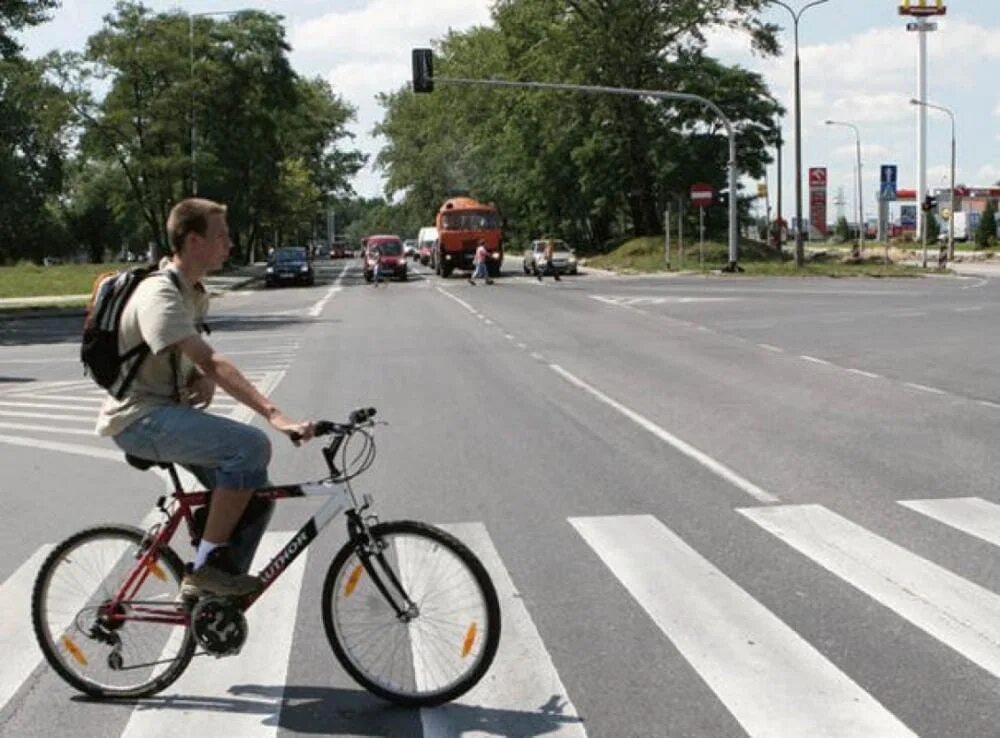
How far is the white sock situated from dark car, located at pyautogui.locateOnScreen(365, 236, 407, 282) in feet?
154

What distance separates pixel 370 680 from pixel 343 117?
10660 cm

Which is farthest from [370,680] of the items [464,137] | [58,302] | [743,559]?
[464,137]

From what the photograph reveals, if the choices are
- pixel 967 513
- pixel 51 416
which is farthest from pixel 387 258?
pixel 967 513

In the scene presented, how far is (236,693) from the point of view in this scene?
15.5ft

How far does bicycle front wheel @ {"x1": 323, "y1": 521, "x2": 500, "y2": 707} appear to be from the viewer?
4.54 m

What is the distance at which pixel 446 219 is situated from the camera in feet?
178

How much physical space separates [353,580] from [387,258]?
4805cm

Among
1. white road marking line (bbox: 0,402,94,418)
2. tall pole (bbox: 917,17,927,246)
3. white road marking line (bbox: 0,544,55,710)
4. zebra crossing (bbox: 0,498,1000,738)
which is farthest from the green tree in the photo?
white road marking line (bbox: 0,544,55,710)

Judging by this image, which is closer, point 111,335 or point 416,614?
point 111,335

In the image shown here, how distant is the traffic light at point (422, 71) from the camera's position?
112ft

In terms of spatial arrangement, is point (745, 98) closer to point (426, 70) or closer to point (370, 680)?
point (426, 70)

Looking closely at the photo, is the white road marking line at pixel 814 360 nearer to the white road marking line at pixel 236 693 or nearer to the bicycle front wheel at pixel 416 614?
the white road marking line at pixel 236 693

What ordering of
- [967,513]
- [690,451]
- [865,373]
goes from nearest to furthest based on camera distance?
[967,513] → [690,451] → [865,373]

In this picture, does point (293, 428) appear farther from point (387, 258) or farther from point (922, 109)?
point (922, 109)
